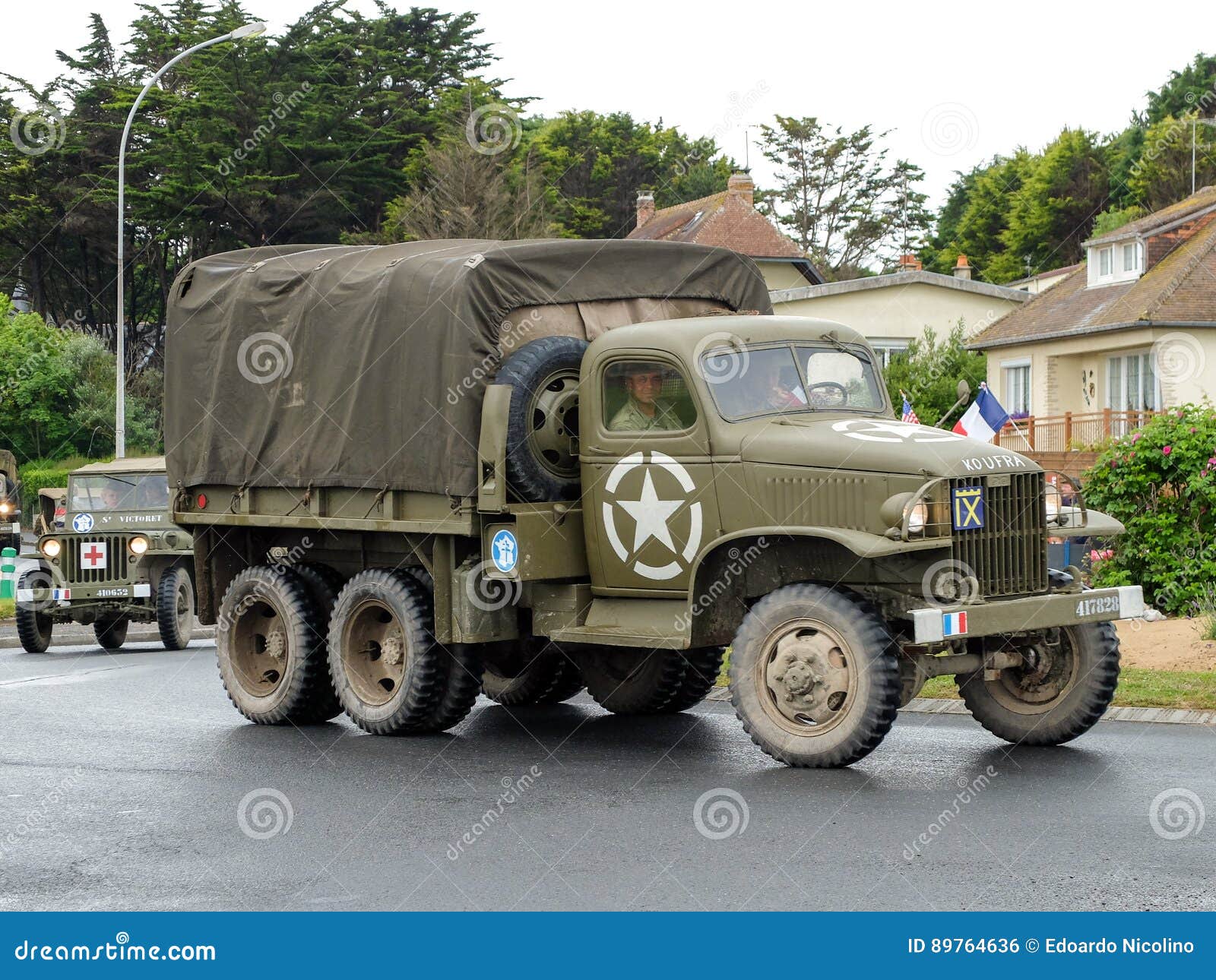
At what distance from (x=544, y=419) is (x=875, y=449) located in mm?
2346

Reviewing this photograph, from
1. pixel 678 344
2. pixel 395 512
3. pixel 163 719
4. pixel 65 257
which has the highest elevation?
pixel 65 257

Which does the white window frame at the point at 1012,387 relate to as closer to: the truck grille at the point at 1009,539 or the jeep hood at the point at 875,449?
the jeep hood at the point at 875,449

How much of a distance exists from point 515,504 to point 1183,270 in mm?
32725

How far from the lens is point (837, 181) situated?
7025 cm

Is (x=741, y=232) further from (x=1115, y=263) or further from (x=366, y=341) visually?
(x=366, y=341)

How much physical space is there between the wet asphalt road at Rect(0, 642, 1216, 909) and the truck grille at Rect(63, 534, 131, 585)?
896cm

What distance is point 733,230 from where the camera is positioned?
60.1 m

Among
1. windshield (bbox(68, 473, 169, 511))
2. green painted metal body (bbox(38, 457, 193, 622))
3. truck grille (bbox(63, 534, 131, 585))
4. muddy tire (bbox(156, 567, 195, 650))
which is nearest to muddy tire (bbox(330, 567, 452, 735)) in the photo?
muddy tire (bbox(156, 567, 195, 650))

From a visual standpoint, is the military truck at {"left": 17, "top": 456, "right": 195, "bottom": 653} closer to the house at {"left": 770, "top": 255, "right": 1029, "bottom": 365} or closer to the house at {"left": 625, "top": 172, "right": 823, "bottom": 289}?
the house at {"left": 770, "top": 255, "right": 1029, "bottom": 365}

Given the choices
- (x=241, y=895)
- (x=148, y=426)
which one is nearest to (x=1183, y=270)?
(x=148, y=426)

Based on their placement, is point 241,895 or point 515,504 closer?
point 241,895

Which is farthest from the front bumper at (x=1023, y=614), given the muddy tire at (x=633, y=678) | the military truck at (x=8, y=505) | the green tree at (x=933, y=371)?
the green tree at (x=933, y=371)

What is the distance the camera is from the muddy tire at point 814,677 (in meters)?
9.64

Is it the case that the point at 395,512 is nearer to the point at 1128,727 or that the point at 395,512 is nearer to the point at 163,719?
the point at 163,719
